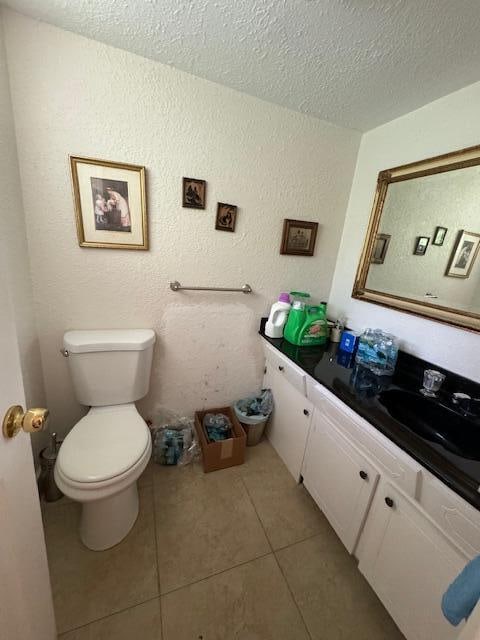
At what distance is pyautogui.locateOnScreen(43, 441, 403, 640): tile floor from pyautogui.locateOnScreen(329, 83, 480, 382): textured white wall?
107 cm

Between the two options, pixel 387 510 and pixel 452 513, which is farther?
pixel 387 510

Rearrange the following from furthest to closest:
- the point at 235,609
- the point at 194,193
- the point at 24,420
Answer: the point at 194,193 < the point at 235,609 < the point at 24,420

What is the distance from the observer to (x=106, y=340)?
126 centimetres

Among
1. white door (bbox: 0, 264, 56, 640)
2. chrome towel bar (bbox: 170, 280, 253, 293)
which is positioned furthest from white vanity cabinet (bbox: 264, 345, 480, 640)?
white door (bbox: 0, 264, 56, 640)

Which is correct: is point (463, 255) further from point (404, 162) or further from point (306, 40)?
point (306, 40)

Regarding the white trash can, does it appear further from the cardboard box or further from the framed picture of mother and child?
the framed picture of mother and child

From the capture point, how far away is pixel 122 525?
3.81ft

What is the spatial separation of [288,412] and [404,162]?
1506 mm

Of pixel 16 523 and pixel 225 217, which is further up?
pixel 225 217

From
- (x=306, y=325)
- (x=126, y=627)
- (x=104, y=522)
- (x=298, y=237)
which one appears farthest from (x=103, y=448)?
(x=298, y=237)

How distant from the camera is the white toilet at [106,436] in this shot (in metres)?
0.98

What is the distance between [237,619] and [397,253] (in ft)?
5.85

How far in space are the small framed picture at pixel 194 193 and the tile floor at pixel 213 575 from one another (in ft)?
5.20

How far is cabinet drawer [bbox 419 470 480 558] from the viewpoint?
0.65 metres
